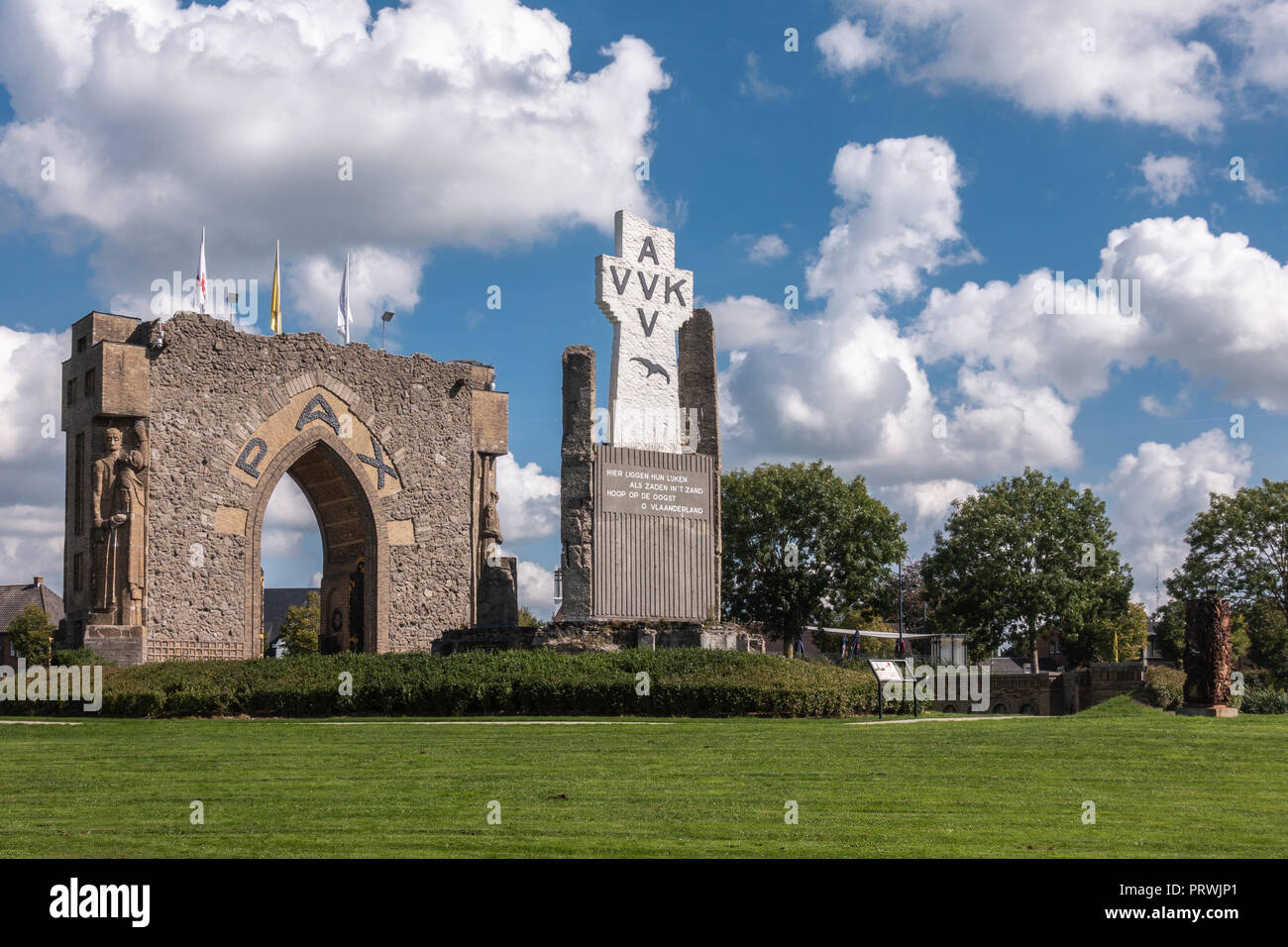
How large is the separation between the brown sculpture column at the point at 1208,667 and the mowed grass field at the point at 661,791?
494 centimetres

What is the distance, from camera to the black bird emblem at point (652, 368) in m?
28.5

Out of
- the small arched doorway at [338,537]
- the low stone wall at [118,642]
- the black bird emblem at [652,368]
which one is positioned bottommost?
the low stone wall at [118,642]

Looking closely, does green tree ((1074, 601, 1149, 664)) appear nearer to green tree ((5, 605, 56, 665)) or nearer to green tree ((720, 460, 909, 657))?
green tree ((720, 460, 909, 657))

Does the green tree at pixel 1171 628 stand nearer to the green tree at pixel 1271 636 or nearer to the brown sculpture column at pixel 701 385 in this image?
the green tree at pixel 1271 636

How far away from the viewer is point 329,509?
132ft

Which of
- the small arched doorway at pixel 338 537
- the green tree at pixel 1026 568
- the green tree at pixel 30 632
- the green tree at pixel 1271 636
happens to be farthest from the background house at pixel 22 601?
the green tree at pixel 1271 636

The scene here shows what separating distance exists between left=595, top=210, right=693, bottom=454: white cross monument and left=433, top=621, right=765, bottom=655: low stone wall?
4.21 metres

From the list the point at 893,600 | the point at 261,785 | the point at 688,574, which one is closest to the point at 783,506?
the point at 893,600

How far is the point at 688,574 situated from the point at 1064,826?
61.3 ft

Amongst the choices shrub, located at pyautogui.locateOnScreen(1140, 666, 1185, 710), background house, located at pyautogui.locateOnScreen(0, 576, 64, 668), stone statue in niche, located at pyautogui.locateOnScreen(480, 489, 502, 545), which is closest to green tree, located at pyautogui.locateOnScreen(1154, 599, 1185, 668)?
shrub, located at pyautogui.locateOnScreen(1140, 666, 1185, 710)

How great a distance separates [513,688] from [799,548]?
34985 mm

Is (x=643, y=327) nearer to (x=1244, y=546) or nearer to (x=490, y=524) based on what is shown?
(x=490, y=524)

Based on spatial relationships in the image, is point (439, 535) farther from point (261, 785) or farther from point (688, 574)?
point (261, 785)
